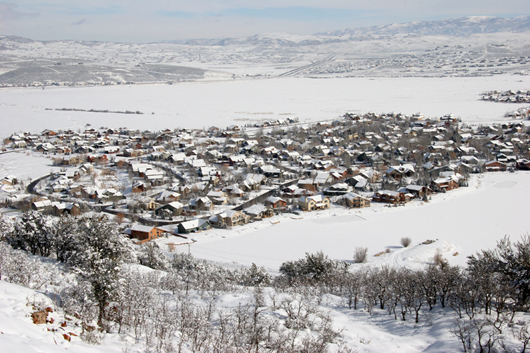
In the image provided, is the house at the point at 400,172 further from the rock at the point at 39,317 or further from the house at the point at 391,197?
the rock at the point at 39,317

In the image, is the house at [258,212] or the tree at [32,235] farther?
the house at [258,212]

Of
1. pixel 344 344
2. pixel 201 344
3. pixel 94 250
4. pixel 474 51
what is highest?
pixel 474 51

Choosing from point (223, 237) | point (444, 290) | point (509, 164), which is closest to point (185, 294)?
point (444, 290)

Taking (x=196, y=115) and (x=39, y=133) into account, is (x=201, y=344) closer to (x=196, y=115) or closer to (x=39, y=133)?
(x=39, y=133)

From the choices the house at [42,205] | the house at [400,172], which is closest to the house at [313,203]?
the house at [400,172]

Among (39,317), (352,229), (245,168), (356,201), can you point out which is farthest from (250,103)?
(39,317)

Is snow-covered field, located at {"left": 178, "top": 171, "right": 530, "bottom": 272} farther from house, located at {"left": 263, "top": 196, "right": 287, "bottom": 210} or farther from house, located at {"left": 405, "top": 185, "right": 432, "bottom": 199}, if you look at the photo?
house, located at {"left": 263, "top": 196, "right": 287, "bottom": 210}
